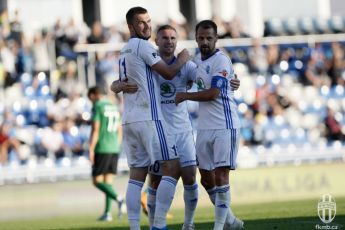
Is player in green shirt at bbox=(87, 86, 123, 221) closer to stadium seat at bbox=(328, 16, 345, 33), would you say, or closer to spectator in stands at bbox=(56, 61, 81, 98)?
spectator in stands at bbox=(56, 61, 81, 98)

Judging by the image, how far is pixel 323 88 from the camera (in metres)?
28.7

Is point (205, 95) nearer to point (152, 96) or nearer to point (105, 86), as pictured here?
point (152, 96)

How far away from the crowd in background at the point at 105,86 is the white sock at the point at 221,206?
1219 cm

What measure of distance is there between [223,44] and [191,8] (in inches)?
214

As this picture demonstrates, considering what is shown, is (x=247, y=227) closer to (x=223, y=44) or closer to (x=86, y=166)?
(x=86, y=166)

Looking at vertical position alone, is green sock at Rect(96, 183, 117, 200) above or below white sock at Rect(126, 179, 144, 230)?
below

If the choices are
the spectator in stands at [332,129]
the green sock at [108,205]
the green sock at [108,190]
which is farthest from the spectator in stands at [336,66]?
the green sock at [108,205]

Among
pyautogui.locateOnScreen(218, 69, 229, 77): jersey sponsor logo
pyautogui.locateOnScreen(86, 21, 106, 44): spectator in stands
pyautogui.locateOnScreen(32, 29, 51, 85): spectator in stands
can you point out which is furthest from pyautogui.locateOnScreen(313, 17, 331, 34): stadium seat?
pyautogui.locateOnScreen(218, 69, 229, 77): jersey sponsor logo

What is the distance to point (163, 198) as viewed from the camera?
12078 millimetres

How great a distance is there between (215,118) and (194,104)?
→ 43.2 ft

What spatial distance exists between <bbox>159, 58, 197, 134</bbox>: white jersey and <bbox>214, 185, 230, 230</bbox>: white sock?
860 mm

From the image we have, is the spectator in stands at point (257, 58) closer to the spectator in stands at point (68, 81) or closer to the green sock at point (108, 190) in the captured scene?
the spectator in stands at point (68, 81)

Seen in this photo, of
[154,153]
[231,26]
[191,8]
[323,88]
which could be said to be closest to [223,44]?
[231,26]

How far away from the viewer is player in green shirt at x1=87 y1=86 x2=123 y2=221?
19.7m
